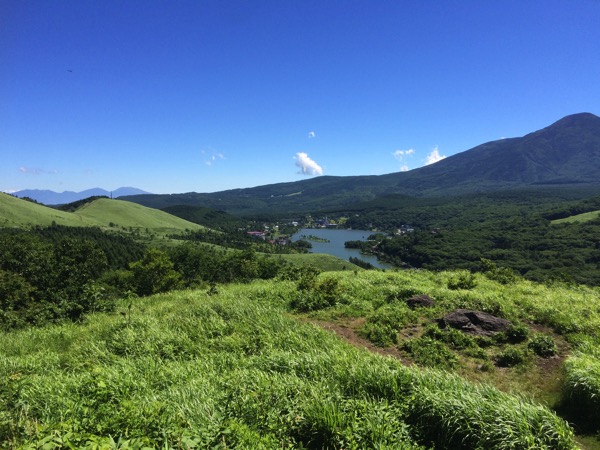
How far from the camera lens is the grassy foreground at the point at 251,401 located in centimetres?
460

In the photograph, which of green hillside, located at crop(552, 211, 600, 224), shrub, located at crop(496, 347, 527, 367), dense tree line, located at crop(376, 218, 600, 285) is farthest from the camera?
green hillside, located at crop(552, 211, 600, 224)

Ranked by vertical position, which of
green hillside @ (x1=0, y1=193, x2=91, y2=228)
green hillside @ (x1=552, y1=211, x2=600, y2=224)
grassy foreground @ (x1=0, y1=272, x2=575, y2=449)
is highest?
green hillside @ (x1=0, y1=193, x2=91, y2=228)

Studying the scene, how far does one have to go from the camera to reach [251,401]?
5.61 meters

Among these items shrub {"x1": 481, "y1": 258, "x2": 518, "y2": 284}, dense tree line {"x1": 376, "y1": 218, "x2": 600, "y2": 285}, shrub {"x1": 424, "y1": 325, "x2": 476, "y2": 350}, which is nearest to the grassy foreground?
shrub {"x1": 424, "y1": 325, "x2": 476, "y2": 350}

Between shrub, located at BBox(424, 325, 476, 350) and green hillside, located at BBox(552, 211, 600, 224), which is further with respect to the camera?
green hillside, located at BBox(552, 211, 600, 224)

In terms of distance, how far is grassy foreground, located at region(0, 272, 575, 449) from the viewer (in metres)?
4.60

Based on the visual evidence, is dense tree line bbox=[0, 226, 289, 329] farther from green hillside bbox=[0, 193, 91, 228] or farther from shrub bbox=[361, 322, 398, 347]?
green hillside bbox=[0, 193, 91, 228]

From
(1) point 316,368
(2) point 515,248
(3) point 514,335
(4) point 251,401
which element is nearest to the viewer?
(4) point 251,401

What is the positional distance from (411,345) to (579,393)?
156 inches

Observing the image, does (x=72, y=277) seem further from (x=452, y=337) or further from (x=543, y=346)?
(x=543, y=346)

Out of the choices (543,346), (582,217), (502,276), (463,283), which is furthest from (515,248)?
(543,346)

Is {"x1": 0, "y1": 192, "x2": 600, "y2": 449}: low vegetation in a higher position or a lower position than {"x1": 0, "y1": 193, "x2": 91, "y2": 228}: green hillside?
lower

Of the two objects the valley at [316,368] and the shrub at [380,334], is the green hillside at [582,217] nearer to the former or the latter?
the valley at [316,368]

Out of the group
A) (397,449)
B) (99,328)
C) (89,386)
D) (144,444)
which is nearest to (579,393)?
(397,449)
